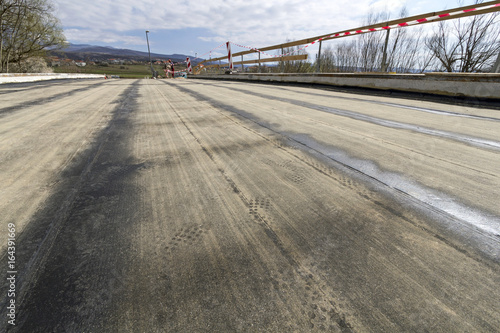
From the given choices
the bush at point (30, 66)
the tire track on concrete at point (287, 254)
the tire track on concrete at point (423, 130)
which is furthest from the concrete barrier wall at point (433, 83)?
the bush at point (30, 66)

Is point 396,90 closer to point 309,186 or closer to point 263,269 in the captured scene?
point 309,186

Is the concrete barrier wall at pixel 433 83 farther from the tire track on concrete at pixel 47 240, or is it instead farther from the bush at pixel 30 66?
the bush at pixel 30 66

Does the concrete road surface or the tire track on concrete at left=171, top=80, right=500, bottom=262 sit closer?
the concrete road surface

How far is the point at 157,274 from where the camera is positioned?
111 cm

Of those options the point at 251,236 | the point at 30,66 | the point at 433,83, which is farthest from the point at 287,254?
the point at 30,66

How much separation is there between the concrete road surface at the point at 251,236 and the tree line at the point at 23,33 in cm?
3159

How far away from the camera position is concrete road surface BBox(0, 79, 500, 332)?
3.09 ft

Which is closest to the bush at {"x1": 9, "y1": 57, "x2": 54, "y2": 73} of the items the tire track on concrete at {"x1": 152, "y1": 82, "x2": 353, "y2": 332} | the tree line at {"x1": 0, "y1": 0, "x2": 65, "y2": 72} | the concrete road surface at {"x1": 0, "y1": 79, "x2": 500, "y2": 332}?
the tree line at {"x1": 0, "y1": 0, "x2": 65, "y2": 72}

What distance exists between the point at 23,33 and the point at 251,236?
124 feet

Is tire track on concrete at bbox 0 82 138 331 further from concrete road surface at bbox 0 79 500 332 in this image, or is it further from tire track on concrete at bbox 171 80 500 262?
tire track on concrete at bbox 171 80 500 262

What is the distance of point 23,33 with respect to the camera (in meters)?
25.1

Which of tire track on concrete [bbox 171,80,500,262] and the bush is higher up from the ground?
the bush

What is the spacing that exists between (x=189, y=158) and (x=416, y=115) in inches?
172

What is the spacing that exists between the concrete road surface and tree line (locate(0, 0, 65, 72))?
3159 cm
